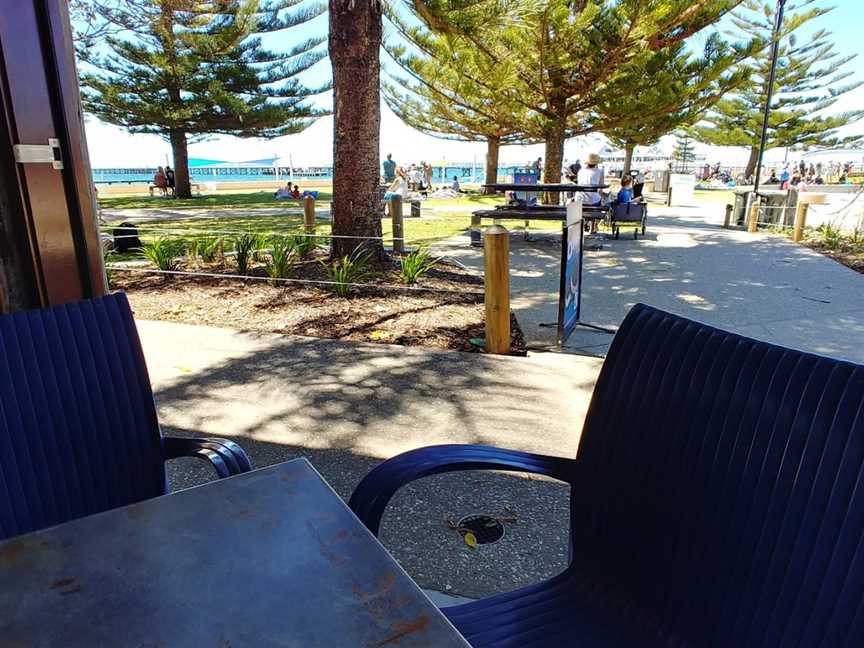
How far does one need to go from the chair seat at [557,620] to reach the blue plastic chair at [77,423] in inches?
30.9

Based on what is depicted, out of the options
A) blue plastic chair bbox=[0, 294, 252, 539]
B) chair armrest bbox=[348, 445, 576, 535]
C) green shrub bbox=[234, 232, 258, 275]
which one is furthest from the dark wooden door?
A: green shrub bbox=[234, 232, 258, 275]

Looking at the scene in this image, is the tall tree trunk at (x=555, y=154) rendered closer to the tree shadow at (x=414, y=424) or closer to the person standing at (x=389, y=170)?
the person standing at (x=389, y=170)

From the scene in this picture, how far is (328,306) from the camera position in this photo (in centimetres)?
598

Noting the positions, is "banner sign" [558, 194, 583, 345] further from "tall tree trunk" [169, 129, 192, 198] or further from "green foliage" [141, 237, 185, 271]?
"tall tree trunk" [169, 129, 192, 198]

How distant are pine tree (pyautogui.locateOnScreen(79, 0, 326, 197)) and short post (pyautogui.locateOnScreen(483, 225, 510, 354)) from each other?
73.1 ft

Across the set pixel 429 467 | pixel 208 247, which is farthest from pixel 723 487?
pixel 208 247

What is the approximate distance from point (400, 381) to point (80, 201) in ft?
7.31

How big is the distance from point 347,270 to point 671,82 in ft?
55.1

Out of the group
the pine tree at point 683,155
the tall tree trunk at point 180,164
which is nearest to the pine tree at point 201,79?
the tall tree trunk at point 180,164

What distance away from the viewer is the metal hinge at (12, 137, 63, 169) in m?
2.20

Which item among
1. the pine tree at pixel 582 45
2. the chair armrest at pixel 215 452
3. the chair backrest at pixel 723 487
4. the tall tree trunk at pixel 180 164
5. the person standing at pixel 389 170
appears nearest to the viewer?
the chair backrest at pixel 723 487

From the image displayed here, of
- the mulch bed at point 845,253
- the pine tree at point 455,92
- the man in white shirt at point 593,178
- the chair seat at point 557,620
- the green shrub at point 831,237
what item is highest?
the pine tree at point 455,92

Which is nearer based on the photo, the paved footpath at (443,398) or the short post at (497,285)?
the paved footpath at (443,398)

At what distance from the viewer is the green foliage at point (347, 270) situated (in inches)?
249
